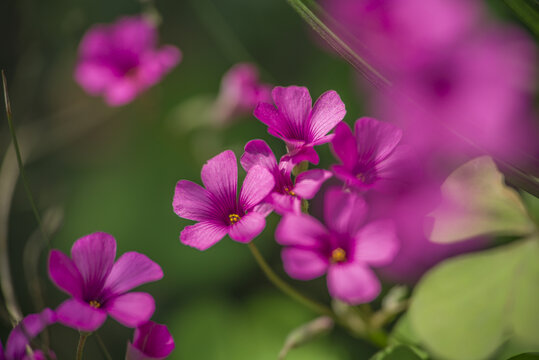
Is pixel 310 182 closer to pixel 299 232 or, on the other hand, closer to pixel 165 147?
pixel 299 232

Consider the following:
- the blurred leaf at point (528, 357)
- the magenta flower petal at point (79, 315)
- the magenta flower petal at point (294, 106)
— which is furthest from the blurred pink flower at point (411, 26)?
the magenta flower petal at point (79, 315)

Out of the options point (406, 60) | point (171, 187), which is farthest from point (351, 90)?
point (171, 187)

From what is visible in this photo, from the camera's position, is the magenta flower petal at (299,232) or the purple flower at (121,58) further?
the purple flower at (121,58)

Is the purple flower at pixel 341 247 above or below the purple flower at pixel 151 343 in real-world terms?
above

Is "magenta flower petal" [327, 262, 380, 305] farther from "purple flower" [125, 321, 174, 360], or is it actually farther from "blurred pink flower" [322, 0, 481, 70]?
"blurred pink flower" [322, 0, 481, 70]

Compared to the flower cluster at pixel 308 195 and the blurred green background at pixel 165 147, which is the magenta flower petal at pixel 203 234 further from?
the blurred green background at pixel 165 147

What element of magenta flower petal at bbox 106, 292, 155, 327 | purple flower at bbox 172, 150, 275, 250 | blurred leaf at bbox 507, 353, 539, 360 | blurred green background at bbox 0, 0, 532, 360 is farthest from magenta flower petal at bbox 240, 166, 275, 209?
blurred green background at bbox 0, 0, 532, 360

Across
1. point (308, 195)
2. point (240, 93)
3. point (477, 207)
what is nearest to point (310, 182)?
point (308, 195)

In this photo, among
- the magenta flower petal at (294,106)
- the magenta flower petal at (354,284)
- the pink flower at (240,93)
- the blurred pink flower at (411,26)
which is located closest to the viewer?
the magenta flower petal at (354,284)
